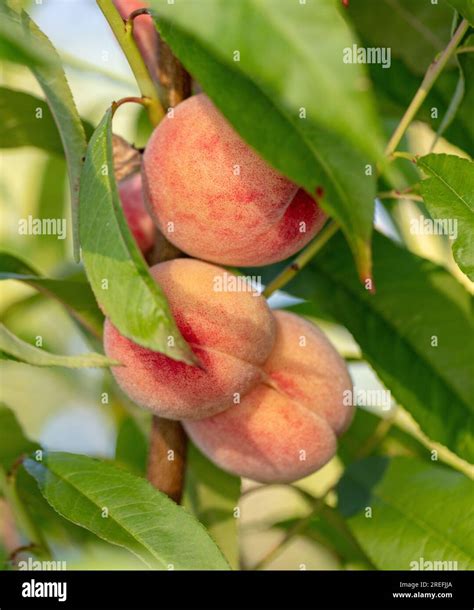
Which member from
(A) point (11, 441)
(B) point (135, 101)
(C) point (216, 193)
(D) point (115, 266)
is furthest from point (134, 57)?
(A) point (11, 441)

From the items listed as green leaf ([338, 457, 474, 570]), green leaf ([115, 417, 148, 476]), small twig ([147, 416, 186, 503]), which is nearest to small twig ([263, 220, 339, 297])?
small twig ([147, 416, 186, 503])

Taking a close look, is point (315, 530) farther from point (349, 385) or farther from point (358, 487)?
point (349, 385)

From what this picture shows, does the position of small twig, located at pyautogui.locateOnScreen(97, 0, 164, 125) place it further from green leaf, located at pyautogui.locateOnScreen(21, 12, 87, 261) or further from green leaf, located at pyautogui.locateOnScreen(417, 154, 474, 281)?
green leaf, located at pyautogui.locateOnScreen(417, 154, 474, 281)

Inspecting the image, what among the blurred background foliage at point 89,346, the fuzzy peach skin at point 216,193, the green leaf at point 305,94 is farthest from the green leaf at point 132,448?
the green leaf at point 305,94

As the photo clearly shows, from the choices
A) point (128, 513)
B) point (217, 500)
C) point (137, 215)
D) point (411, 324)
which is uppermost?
point (137, 215)

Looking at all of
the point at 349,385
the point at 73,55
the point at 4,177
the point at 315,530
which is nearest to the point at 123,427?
the point at 315,530

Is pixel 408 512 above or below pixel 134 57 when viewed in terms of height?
below

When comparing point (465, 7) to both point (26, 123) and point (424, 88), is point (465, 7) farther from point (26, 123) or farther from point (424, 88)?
point (26, 123)
